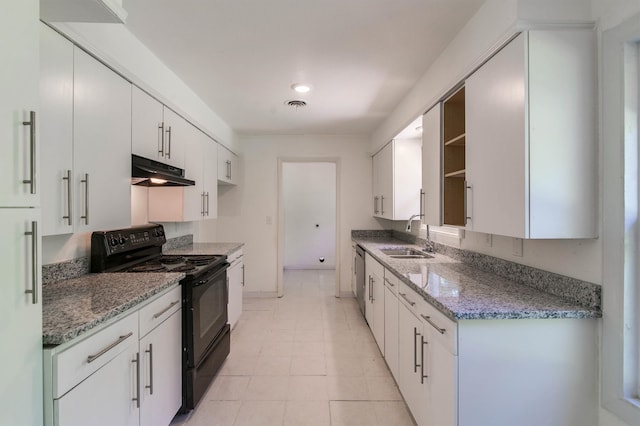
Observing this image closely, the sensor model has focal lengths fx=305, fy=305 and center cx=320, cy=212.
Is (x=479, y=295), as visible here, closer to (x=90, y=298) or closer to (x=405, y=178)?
(x=90, y=298)

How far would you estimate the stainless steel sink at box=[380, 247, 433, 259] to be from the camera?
282 cm

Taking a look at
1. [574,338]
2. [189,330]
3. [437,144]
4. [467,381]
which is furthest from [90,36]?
[574,338]

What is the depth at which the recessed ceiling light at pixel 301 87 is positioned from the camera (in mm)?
2682

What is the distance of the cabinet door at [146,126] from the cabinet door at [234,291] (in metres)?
1.32

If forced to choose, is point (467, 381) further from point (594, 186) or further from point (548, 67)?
point (548, 67)

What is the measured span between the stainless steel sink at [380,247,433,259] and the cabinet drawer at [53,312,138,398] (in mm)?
2116

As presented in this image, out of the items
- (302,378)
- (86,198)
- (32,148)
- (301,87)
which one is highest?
(301,87)

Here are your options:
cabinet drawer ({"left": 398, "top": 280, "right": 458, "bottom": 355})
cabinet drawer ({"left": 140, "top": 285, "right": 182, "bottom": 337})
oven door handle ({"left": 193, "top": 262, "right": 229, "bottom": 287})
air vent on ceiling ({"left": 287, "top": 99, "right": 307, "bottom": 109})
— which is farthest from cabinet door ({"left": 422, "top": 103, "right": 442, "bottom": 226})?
cabinet drawer ({"left": 140, "top": 285, "right": 182, "bottom": 337})

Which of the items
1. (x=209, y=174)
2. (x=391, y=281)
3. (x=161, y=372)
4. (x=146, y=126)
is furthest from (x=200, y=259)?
Result: (x=391, y=281)

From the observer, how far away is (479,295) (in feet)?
4.83

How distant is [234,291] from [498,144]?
8.88ft

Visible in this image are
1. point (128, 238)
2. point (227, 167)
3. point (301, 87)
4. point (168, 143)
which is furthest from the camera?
point (227, 167)

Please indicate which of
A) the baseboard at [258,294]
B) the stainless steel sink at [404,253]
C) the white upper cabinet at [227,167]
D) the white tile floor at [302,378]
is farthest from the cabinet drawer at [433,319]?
the baseboard at [258,294]

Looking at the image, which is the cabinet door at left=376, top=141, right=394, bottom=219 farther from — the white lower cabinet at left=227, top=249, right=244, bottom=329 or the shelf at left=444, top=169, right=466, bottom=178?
the white lower cabinet at left=227, top=249, right=244, bottom=329
